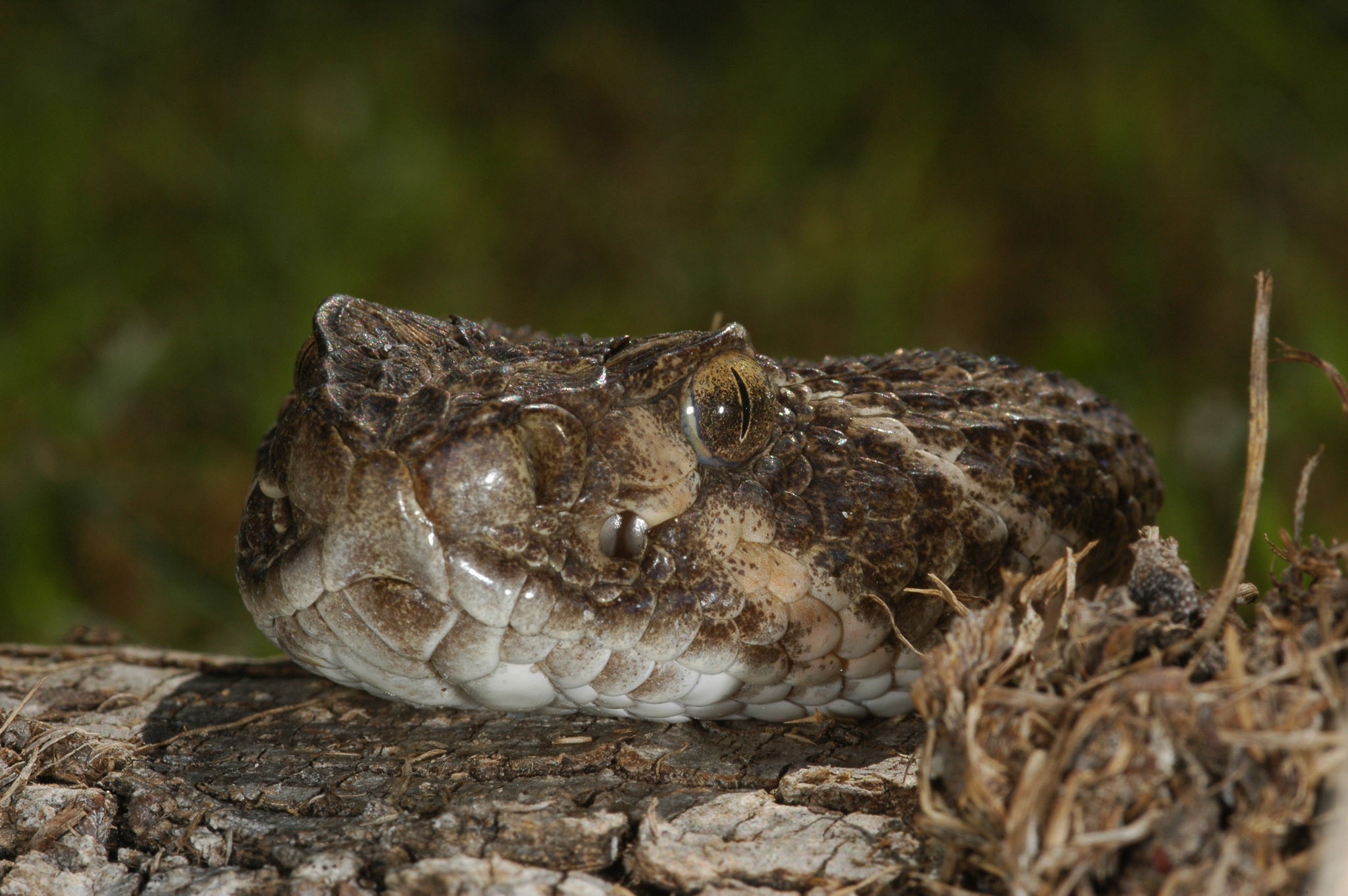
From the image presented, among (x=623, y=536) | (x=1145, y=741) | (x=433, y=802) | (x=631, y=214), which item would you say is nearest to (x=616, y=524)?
(x=623, y=536)

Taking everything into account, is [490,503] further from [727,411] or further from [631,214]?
[631,214]

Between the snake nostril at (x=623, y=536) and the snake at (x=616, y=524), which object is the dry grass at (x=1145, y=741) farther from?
the snake nostril at (x=623, y=536)

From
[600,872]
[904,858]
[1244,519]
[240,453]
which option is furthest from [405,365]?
[240,453]

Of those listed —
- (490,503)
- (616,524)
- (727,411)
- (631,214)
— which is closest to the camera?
(490,503)

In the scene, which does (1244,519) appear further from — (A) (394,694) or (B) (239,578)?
(B) (239,578)

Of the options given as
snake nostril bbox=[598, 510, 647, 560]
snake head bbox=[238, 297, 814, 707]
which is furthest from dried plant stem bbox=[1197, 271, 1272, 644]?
snake nostril bbox=[598, 510, 647, 560]

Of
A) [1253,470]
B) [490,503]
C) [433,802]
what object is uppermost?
[1253,470]

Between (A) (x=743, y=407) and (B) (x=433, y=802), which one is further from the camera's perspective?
(A) (x=743, y=407)

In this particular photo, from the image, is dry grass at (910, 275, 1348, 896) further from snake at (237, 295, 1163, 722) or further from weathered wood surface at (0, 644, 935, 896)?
snake at (237, 295, 1163, 722)
